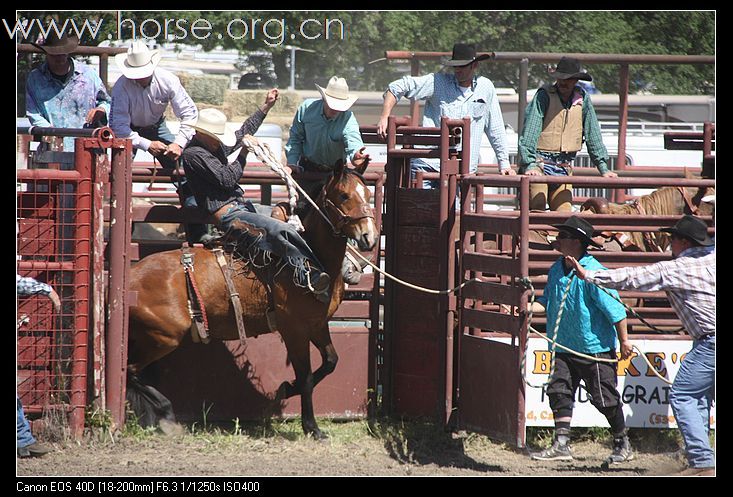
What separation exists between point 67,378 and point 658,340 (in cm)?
453

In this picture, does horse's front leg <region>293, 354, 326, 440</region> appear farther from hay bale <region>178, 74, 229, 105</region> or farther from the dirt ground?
hay bale <region>178, 74, 229, 105</region>

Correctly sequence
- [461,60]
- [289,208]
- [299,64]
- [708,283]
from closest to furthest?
1. [708,283]
2. [289,208]
3. [461,60]
4. [299,64]

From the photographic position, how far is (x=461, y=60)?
28.5 ft

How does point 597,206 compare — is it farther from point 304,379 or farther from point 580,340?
point 304,379

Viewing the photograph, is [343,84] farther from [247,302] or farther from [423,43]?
[423,43]

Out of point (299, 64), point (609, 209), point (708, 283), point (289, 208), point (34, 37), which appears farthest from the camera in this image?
point (299, 64)

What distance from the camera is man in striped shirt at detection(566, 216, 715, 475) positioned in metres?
6.34

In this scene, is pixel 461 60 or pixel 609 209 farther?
pixel 609 209

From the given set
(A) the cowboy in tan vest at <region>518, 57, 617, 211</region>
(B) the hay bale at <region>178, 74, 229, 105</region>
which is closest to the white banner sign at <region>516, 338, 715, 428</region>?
(A) the cowboy in tan vest at <region>518, 57, 617, 211</region>

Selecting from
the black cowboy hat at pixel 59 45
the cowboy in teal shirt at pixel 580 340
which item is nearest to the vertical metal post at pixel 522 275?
the cowboy in teal shirt at pixel 580 340

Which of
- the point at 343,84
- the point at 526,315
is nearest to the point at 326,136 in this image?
the point at 343,84

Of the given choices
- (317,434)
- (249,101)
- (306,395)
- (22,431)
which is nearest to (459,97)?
(306,395)

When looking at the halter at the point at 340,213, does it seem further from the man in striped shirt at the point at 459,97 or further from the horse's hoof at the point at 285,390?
the man in striped shirt at the point at 459,97

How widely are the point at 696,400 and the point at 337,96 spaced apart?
144 inches
